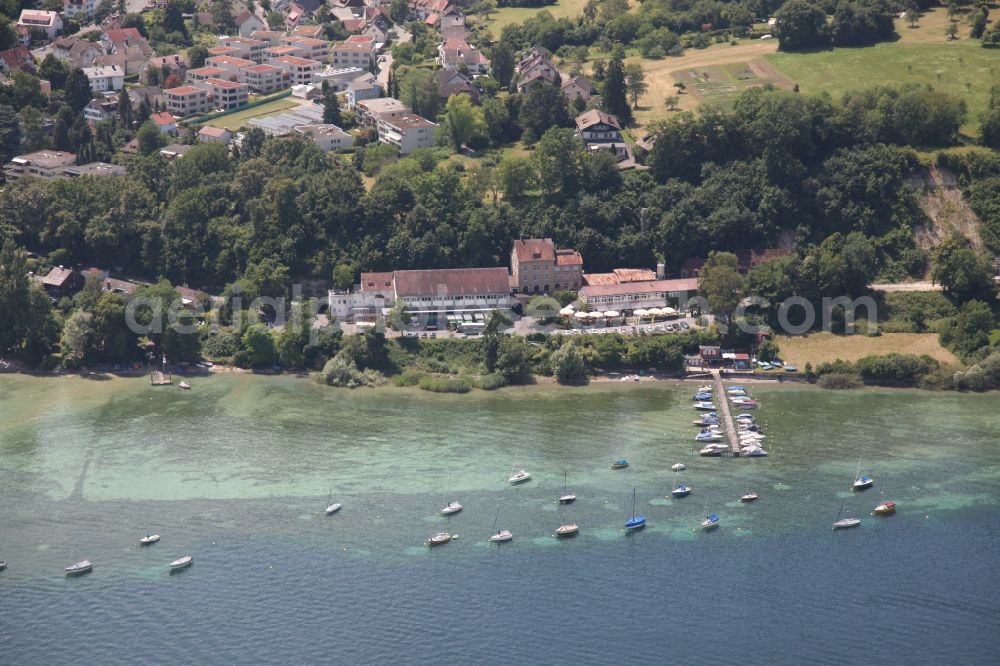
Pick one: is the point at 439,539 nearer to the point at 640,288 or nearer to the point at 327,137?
the point at 640,288

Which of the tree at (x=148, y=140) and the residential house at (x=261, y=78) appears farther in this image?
the residential house at (x=261, y=78)

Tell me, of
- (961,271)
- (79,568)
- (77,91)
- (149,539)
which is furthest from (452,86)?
(79,568)

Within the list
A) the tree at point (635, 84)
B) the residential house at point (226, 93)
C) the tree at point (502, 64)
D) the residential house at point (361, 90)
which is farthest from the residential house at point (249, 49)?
the tree at point (635, 84)

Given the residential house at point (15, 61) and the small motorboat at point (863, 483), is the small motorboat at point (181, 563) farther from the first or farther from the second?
the residential house at point (15, 61)

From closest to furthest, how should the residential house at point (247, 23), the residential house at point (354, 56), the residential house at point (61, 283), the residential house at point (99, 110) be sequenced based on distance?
the residential house at point (61, 283)
the residential house at point (99, 110)
the residential house at point (354, 56)
the residential house at point (247, 23)

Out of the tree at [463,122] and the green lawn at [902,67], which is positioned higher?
the green lawn at [902,67]

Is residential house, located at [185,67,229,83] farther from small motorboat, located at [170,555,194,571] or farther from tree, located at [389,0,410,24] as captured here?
small motorboat, located at [170,555,194,571]

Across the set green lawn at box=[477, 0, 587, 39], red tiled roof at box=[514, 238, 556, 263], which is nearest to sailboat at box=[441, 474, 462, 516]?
red tiled roof at box=[514, 238, 556, 263]
